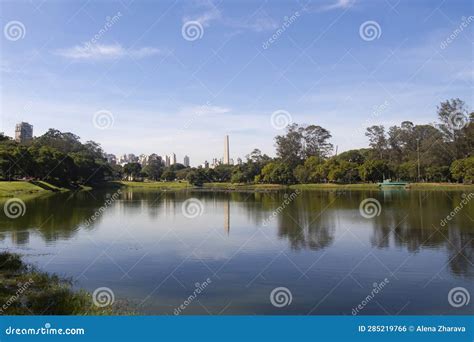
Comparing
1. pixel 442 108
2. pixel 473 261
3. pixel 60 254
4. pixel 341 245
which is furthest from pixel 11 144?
pixel 442 108

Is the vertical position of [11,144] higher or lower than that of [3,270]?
higher

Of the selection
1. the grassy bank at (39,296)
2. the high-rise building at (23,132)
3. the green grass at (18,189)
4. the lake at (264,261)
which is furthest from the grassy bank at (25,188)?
the high-rise building at (23,132)

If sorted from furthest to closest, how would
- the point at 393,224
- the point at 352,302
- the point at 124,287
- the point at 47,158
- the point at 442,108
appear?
1. the point at 442,108
2. the point at 47,158
3. the point at 393,224
4. the point at 124,287
5. the point at 352,302

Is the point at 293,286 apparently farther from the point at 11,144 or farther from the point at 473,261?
the point at 11,144

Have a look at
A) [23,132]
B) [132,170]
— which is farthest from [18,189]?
[23,132]

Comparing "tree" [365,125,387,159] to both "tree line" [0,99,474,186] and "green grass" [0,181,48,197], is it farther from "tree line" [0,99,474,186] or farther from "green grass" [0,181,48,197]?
"green grass" [0,181,48,197]

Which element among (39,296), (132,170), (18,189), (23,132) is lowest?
(39,296)

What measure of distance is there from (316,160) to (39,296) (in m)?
95.0

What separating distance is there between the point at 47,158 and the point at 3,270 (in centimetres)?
6655

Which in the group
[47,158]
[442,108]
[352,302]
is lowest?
[352,302]

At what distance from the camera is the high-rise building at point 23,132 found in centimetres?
12506

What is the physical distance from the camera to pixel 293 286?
1462 cm

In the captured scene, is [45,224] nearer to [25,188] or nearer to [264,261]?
[264,261]

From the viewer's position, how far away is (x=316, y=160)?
104 metres
